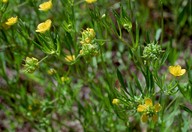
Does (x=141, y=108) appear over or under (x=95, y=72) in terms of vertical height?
over

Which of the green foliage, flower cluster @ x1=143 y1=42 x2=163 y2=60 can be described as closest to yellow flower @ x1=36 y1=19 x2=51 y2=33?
the green foliage

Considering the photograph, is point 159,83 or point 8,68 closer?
point 159,83

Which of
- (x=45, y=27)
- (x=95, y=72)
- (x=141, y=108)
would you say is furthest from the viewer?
(x=95, y=72)

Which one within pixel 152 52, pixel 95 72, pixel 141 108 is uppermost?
pixel 152 52

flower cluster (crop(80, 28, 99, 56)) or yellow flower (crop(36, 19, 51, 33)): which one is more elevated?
yellow flower (crop(36, 19, 51, 33))

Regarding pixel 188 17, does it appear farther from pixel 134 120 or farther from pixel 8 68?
pixel 8 68

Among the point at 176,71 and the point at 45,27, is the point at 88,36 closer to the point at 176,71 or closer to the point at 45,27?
the point at 45,27

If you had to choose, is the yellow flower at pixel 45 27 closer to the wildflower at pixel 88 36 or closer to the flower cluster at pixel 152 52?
the wildflower at pixel 88 36

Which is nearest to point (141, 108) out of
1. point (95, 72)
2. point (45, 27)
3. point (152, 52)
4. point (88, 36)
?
point (152, 52)

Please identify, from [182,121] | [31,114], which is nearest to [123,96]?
[182,121]

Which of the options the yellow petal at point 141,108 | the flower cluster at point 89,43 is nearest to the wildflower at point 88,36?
the flower cluster at point 89,43

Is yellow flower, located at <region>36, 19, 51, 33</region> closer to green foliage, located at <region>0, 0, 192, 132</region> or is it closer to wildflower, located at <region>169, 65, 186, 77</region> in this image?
green foliage, located at <region>0, 0, 192, 132</region>
